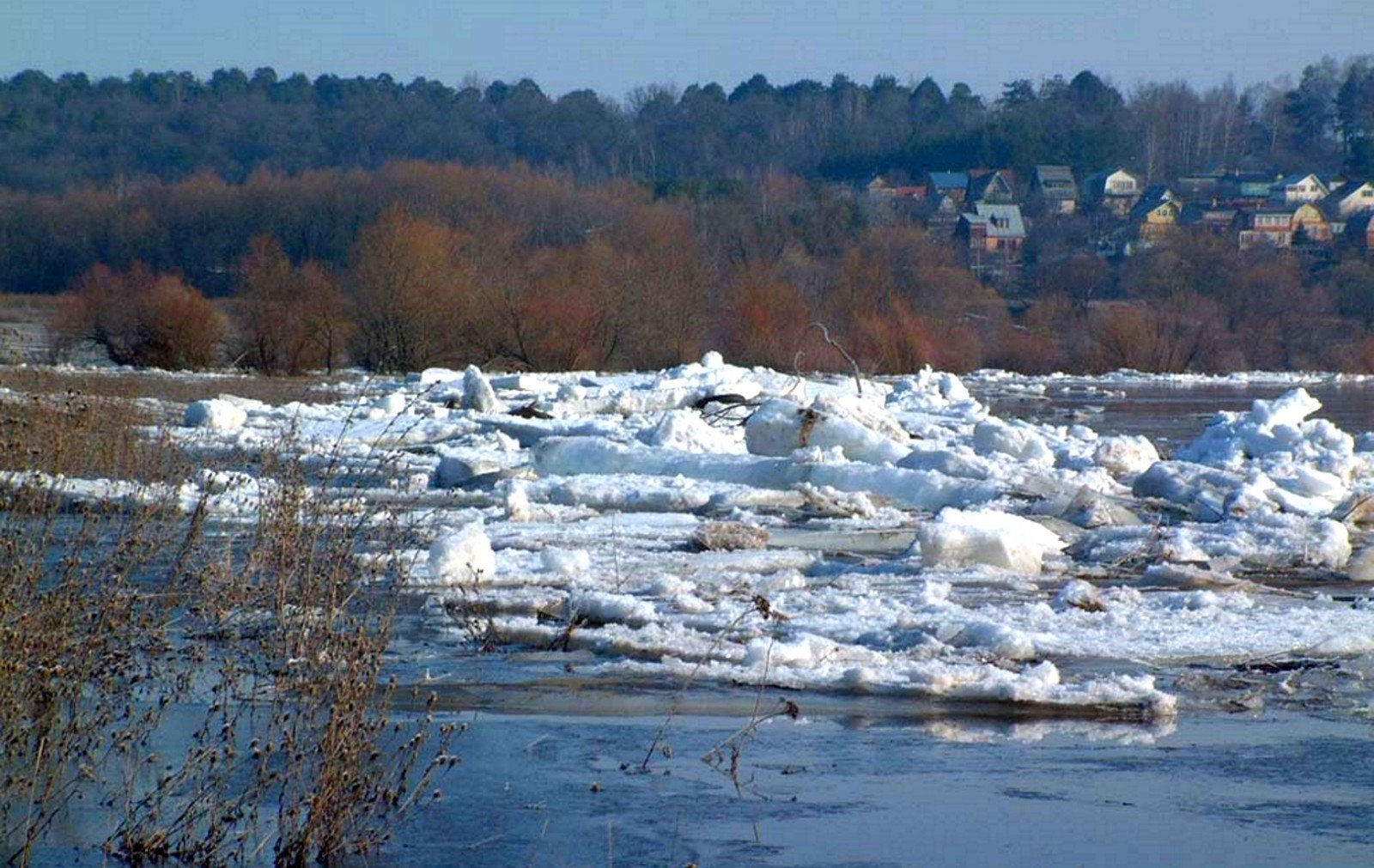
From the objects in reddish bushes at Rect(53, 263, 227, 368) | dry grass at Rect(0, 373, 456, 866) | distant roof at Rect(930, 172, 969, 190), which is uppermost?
dry grass at Rect(0, 373, 456, 866)

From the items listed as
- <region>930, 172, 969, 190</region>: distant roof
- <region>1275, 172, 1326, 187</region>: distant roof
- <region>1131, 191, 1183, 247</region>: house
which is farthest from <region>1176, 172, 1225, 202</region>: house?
<region>930, 172, 969, 190</region>: distant roof

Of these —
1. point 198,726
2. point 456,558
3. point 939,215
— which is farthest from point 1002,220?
point 198,726

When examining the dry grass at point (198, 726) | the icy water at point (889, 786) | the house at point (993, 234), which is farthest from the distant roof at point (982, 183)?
the dry grass at point (198, 726)

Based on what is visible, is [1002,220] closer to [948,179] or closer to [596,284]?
[948,179]

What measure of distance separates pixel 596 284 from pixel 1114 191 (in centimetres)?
7129

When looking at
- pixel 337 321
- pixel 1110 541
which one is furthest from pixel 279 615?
pixel 337 321

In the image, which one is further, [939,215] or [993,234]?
[939,215]

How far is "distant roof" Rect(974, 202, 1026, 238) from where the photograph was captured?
103 m

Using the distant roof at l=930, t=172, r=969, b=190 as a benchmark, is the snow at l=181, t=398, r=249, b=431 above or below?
above

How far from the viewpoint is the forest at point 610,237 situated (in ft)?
153

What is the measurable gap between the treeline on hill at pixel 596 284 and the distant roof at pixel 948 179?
24628mm

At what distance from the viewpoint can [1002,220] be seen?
105 metres

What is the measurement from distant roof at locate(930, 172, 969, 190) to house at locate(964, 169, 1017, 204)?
1433 mm

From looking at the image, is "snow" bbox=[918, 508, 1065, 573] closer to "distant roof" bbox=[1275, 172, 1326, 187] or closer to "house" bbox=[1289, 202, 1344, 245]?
"house" bbox=[1289, 202, 1344, 245]
